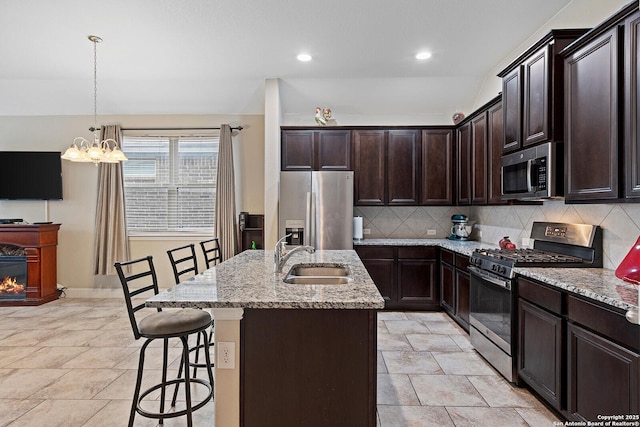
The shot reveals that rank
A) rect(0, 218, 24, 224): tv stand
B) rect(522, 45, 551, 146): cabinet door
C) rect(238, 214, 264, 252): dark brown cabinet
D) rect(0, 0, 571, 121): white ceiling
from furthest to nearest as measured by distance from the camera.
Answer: rect(238, 214, 264, 252): dark brown cabinet, rect(0, 218, 24, 224): tv stand, rect(0, 0, 571, 121): white ceiling, rect(522, 45, 551, 146): cabinet door

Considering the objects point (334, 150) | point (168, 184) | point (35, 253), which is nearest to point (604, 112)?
point (334, 150)

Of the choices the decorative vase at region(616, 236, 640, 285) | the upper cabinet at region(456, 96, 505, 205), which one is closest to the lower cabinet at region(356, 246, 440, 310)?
the upper cabinet at region(456, 96, 505, 205)

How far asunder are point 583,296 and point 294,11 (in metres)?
3.01

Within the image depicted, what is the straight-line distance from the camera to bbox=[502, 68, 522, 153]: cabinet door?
116 inches

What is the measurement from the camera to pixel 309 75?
15.0 ft

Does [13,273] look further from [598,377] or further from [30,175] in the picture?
[598,377]

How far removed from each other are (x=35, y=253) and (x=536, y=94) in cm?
615

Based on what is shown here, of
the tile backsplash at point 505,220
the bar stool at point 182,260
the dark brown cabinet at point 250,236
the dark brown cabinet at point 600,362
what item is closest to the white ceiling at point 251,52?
the tile backsplash at point 505,220

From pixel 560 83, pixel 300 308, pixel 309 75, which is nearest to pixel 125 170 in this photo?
pixel 309 75

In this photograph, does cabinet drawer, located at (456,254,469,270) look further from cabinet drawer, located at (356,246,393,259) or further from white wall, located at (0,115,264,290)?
white wall, located at (0,115,264,290)

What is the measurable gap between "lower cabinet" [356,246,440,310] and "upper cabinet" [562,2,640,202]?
2.26 meters

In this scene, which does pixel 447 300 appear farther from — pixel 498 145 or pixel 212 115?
pixel 212 115

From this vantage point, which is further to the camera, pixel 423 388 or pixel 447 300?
Answer: pixel 447 300

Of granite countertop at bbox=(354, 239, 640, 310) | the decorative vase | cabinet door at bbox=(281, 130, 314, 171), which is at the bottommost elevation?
granite countertop at bbox=(354, 239, 640, 310)
